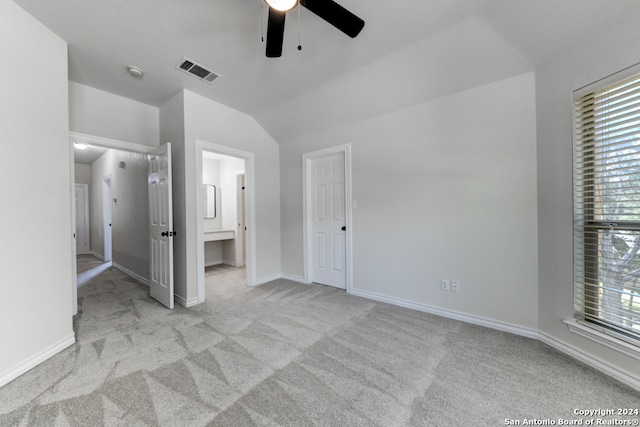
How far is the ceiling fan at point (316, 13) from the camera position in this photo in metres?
1.33

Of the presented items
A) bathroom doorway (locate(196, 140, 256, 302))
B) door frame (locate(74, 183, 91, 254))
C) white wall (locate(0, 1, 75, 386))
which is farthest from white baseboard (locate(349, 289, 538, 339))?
door frame (locate(74, 183, 91, 254))

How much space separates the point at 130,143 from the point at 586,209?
473cm

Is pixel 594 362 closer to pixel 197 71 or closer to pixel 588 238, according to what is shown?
pixel 588 238

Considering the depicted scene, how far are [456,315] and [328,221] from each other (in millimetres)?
1988

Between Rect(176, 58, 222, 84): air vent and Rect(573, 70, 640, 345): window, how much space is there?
10.7 feet

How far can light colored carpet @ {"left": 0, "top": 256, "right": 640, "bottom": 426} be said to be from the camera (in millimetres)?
1371

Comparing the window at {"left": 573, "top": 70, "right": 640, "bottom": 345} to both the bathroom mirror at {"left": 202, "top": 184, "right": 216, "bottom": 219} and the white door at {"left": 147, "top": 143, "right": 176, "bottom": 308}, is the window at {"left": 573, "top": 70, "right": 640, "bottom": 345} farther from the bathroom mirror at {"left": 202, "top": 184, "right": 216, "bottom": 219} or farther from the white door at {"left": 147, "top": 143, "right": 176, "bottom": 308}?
the bathroom mirror at {"left": 202, "top": 184, "right": 216, "bottom": 219}

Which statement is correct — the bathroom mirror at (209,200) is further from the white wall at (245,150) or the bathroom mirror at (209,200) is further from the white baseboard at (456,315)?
the white baseboard at (456,315)

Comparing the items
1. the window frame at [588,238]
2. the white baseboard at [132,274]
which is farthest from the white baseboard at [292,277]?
the window frame at [588,238]

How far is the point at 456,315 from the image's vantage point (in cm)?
252

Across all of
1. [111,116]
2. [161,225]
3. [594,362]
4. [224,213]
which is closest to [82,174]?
[224,213]

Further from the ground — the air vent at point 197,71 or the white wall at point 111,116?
the air vent at point 197,71

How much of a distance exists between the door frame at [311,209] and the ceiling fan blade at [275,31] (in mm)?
1793

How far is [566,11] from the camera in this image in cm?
163
